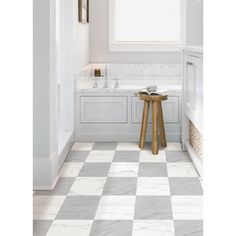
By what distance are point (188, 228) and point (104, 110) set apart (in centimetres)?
302

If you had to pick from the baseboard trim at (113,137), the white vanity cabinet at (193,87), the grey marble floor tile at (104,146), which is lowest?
the grey marble floor tile at (104,146)

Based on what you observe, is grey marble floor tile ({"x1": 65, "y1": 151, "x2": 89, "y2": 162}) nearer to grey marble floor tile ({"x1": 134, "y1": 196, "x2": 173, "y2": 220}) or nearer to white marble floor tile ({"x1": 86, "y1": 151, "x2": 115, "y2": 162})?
white marble floor tile ({"x1": 86, "y1": 151, "x2": 115, "y2": 162})

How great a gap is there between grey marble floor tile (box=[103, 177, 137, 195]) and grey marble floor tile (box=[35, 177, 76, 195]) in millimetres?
288

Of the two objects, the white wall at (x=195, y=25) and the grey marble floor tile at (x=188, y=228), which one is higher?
the white wall at (x=195, y=25)

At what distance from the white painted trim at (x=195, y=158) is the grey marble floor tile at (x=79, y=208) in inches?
40.5

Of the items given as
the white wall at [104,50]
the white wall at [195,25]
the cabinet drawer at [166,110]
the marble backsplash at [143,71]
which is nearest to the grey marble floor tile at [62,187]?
the cabinet drawer at [166,110]

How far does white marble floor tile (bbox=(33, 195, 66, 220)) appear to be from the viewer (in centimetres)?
317

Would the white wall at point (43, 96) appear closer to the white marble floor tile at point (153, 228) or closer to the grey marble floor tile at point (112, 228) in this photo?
the grey marble floor tile at point (112, 228)

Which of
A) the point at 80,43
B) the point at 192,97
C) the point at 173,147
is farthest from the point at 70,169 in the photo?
the point at 80,43

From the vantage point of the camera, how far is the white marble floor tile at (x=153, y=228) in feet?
9.37

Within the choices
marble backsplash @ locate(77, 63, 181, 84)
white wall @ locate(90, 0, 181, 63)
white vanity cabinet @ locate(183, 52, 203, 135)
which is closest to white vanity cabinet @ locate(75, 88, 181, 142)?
white vanity cabinet @ locate(183, 52, 203, 135)

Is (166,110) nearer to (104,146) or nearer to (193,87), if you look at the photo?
(104,146)

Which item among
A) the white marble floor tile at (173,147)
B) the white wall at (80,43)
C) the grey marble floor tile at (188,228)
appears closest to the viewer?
the grey marble floor tile at (188,228)
